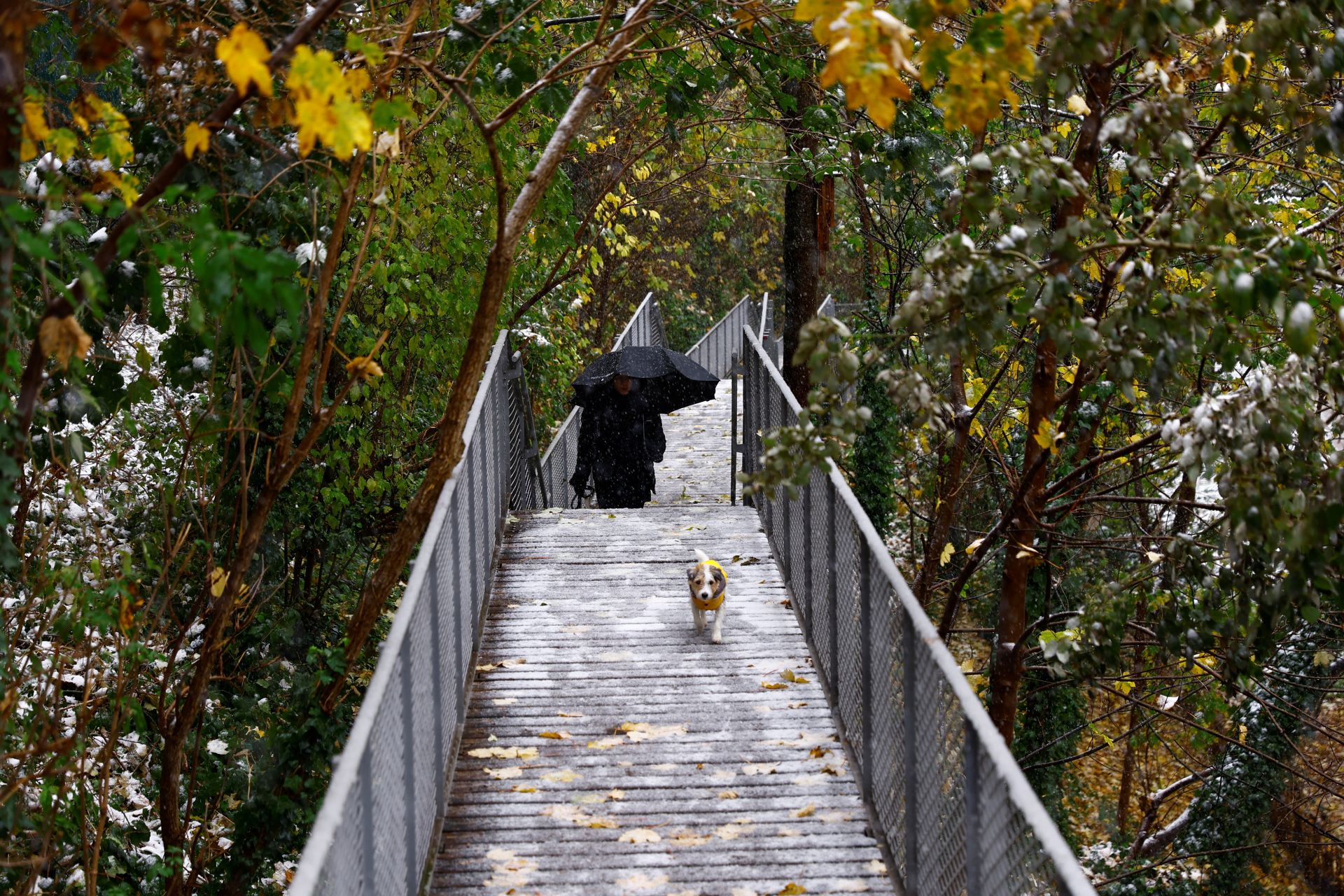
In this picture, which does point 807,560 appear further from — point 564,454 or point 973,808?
point 564,454

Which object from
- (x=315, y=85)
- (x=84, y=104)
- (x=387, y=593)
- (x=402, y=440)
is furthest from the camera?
(x=402, y=440)

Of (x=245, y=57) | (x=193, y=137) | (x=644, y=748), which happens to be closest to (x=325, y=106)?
(x=245, y=57)

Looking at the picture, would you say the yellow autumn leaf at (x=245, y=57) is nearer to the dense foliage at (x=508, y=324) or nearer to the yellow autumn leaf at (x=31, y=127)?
the dense foliage at (x=508, y=324)

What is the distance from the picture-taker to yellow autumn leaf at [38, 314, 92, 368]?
399cm

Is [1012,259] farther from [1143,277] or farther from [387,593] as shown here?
[387,593]

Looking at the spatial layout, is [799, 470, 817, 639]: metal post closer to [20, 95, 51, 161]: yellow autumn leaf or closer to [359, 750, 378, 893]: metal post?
[359, 750, 378, 893]: metal post

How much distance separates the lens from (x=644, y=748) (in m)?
6.50

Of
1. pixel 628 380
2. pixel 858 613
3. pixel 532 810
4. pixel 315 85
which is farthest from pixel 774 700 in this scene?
pixel 628 380

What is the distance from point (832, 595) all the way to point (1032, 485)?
1767 millimetres

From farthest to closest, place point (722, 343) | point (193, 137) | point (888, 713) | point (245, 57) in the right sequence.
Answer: point (722, 343)
point (888, 713)
point (193, 137)
point (245, 57)

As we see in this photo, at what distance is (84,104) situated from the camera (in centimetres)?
458

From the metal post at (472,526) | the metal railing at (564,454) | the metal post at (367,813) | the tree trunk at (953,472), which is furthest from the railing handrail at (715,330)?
the metal post at (367,813)

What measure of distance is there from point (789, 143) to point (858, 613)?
6006 mm

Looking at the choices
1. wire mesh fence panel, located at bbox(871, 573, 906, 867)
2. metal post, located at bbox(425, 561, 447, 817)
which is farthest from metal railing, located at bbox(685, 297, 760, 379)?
wire mesh fence panel, located at bbox(871, 573, 906, 867)
